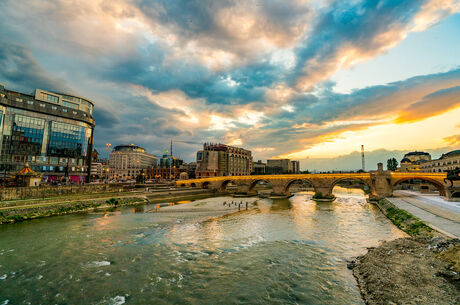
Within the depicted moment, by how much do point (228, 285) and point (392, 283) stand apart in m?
9.16

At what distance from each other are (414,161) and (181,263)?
158 meters

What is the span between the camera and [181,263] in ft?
49.7

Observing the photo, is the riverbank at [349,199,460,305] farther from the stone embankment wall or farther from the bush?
the stone embankment wall

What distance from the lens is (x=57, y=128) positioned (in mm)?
70562

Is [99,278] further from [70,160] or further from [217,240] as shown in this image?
[70,160]

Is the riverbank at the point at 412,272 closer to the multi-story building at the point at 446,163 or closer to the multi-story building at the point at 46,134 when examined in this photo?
the multi-story building at the point at 46,134

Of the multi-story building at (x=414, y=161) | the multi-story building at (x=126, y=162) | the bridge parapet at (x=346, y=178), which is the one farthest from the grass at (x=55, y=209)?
the multi-story building at (x=414, y=161)

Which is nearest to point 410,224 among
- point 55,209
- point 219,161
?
point 55,209

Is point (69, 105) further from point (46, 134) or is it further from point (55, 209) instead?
point (55, 209)

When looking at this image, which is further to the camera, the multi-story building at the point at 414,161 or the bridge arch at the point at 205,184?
the multi-story building at the point at 414,161

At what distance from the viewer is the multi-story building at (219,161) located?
144 meters

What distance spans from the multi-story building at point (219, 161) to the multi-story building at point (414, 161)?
4066 inches

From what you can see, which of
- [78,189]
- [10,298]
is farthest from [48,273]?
[78,189]

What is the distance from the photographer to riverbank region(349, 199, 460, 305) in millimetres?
9727
